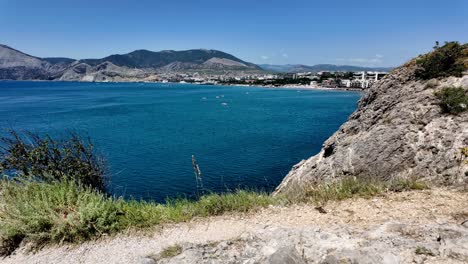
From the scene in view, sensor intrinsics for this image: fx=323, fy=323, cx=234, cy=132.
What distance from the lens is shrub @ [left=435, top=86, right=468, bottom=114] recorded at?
39.6ft

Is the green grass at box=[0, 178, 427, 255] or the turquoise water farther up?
the green grass at box=[0, 178, 427, 255]

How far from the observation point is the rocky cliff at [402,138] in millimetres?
10805

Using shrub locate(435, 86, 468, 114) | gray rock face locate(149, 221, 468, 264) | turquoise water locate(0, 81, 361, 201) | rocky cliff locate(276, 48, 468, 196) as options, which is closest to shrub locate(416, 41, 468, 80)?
rocky cliff locate(276, 48, 468, 196)

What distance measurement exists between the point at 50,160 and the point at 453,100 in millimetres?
16024

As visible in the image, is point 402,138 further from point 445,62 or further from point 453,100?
point 445,62

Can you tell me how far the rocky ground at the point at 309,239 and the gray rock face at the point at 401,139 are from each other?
8.80 feet

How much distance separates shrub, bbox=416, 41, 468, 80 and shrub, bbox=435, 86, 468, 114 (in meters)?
1.48

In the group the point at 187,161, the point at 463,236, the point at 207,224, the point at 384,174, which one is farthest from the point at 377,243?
the point at 187,161

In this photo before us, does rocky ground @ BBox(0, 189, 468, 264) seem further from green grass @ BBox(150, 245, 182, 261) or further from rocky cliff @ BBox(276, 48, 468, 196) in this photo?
rocky cliff @ BBox(276, 48, 468, 196)

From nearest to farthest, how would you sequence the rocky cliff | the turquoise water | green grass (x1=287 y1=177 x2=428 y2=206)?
green grass (x1=287 y1=177 x2=428 y2=206)
the rocky cliff
the turquoise water

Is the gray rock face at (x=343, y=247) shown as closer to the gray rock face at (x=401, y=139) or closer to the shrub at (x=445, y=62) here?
the gray rock face at (x=401, y=139)

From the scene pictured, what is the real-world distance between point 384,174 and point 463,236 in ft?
20.4

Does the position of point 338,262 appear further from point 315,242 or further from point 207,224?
point 207,224

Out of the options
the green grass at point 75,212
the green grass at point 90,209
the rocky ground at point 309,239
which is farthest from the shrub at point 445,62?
the green grass at point 75,212
